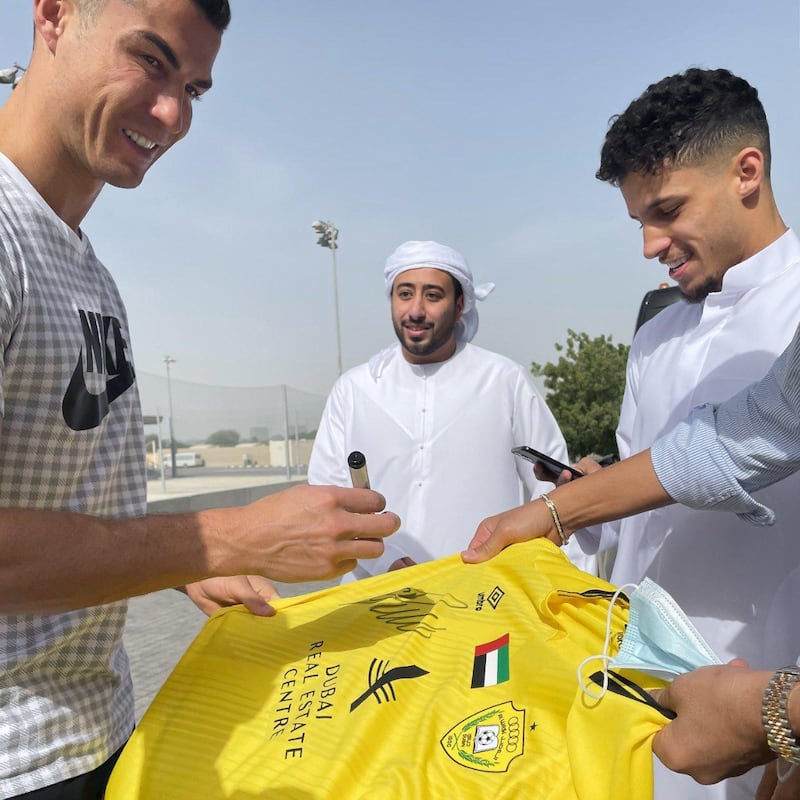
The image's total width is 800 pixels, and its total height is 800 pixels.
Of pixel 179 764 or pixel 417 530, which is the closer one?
pixel 179 764

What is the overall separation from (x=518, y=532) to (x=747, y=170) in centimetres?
128

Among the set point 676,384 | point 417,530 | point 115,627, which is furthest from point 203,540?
point 417,530

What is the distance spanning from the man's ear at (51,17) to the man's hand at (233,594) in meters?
1.25

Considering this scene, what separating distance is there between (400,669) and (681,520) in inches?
43.5

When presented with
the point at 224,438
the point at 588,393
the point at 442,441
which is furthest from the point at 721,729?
the point at 588,393

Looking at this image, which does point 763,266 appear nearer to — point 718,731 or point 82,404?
point 718,731

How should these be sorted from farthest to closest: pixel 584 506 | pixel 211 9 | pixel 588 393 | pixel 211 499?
pixel 588 393 → pixel 211 499 → pixel 584 506 → pixel 211 9

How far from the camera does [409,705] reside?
62.3 inches

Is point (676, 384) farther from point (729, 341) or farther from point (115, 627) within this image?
point (115, 627)

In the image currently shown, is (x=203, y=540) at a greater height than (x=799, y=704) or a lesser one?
greater

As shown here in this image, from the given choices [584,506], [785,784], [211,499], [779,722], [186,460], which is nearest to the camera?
[779,722]

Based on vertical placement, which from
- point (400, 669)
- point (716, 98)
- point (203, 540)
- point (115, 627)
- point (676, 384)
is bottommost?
point (400, 669)

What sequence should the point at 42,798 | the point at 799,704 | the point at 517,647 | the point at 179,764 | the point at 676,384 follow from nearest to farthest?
the point at 799,704, the point at 42,798, the point at 179,764, the point at 517,647, the point at 676,384

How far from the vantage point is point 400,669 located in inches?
66.0
